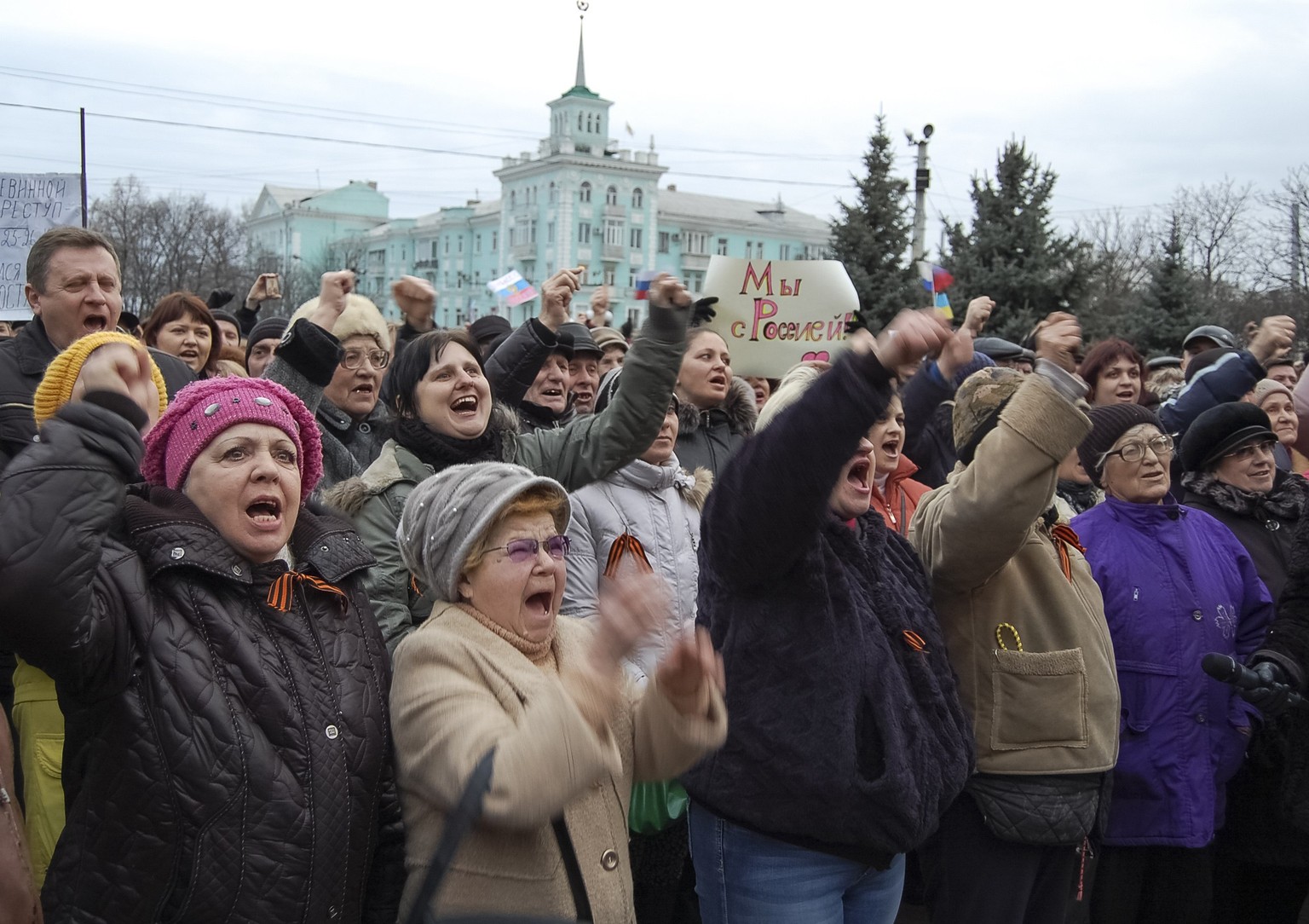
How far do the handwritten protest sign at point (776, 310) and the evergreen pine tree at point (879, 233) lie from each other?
20683 mm

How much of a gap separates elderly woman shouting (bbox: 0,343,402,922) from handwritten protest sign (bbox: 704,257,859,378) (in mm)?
4312

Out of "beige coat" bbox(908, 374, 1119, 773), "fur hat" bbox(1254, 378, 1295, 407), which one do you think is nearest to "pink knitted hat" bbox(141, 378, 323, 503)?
"beige coat" bbox(908, 374, 1119, 773)

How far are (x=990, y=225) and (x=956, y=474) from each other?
20.6 m

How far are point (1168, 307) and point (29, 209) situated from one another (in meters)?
21.3

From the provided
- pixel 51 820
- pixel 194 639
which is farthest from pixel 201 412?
pixel 51 820

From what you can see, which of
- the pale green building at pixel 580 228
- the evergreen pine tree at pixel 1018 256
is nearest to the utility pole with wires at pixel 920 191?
the evergreen pine tree at pixel 1018 256

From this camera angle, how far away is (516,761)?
2.25m

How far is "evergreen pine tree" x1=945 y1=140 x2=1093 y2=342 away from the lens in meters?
22.8

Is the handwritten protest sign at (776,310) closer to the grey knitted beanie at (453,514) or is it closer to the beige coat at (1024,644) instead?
the beige coat at (1024,644)

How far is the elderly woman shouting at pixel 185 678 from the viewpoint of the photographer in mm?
2268

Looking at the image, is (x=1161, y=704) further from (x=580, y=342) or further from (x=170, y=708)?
(x=580, y=342)

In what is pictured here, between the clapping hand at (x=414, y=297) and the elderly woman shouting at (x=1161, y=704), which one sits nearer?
the elderly woman shouting at (x=1161, y=704)

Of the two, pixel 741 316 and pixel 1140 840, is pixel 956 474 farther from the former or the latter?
pixel 741 316

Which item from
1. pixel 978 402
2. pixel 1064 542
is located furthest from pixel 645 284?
pixel 1064 542
